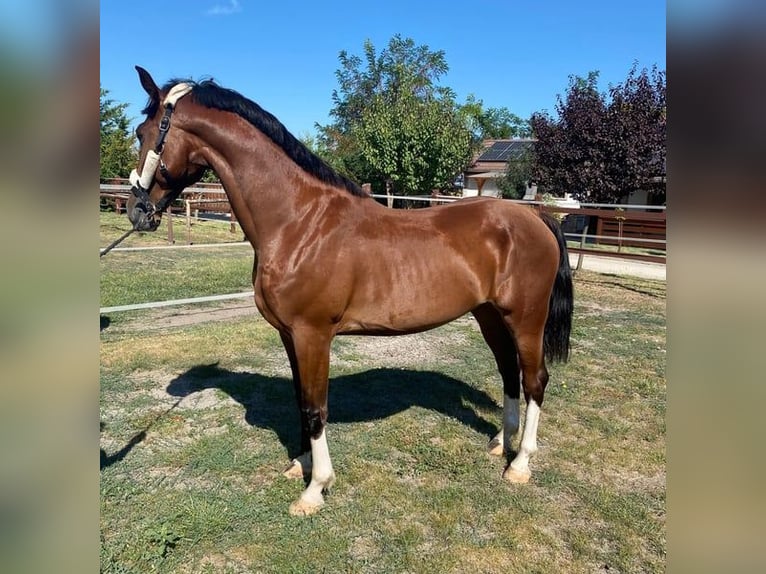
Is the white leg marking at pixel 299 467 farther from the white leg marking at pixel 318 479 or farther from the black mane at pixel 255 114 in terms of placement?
the black mane at pixel 255 114

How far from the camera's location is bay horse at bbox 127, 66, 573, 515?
8.20ft

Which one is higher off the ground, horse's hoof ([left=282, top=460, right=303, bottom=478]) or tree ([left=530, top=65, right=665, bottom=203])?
tree ([left=530, top=65, right=665, bottom=203])

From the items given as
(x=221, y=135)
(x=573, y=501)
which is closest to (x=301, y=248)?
(x=221, y=135)

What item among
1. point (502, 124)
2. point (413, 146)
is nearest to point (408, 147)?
point (413, 146)

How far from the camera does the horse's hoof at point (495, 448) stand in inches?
127

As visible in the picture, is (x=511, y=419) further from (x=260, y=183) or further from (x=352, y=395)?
(x=260, y=183)

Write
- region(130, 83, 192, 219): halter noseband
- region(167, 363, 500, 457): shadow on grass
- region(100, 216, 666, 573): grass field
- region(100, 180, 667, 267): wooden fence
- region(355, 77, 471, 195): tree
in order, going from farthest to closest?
region(355, 77, 471, 195): tree, region(100, 180, 667, 267): wooden fence, region(167, 363, 500, 457): shadow on grass, region(130, 83, 192, 219): halter noseband, region(100, 216, 666, 573): grass field

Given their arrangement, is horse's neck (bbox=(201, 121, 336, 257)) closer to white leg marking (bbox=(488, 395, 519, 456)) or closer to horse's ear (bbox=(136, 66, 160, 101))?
horse's ear (bbox=(136, 66, 160, 101))

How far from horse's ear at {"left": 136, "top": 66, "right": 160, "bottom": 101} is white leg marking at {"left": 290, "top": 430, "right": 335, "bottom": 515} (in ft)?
6.33

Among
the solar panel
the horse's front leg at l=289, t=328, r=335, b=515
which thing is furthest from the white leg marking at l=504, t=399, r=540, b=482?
the solar panel

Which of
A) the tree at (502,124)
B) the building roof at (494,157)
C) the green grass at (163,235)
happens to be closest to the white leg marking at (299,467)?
the green grass at (163,235)
